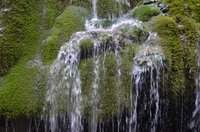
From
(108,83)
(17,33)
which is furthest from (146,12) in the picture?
(17,33)

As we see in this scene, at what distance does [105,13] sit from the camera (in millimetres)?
5695

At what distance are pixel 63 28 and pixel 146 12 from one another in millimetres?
1166

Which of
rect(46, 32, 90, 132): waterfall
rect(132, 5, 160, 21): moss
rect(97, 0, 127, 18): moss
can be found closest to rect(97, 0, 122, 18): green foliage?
rect(97, 0, 127, 18): moss

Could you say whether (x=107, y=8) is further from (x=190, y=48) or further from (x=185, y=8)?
(x=190, y=48)

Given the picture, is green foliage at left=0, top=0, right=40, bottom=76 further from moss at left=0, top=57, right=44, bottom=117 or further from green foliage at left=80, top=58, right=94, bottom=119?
green foliage at left=80, top=58, right=94, bottom=119

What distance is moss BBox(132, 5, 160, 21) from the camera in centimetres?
516

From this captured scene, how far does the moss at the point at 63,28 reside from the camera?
4988 millimetres

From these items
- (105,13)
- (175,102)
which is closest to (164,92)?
(175,102)

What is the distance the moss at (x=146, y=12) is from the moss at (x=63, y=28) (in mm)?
775

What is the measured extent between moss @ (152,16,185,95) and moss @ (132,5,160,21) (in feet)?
0.71

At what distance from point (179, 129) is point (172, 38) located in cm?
121

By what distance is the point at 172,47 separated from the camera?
15.5 ft

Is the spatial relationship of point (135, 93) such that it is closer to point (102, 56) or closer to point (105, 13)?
point (102, 56)

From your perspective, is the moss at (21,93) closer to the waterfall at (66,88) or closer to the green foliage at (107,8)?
the waterfall at (66,88)
